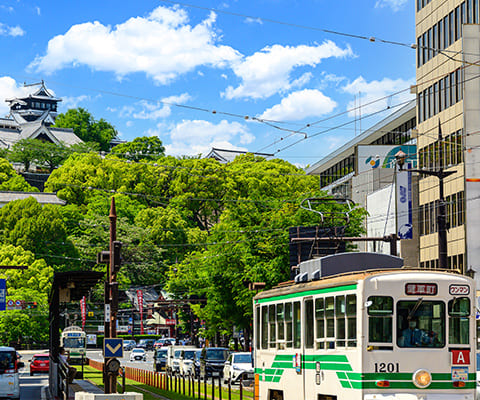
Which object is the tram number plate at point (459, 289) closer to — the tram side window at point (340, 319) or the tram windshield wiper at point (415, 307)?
the tram windshield wiper at point (415, 307)

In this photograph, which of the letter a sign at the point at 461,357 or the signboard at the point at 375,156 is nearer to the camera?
the letter a sign at the point at 461,357

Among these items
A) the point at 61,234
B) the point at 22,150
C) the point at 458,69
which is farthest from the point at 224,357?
the point at 22,150

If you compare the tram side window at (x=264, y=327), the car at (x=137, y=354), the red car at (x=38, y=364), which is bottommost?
the car at (x=137, y=354)

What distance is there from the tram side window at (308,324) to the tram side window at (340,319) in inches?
43.7

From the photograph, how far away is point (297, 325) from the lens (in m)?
17.7

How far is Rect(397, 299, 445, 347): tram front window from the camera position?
15.4 meters

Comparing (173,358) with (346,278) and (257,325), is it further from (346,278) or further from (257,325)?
(346,278)

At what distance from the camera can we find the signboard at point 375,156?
65.7 meters

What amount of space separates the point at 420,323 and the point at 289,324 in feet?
11.2

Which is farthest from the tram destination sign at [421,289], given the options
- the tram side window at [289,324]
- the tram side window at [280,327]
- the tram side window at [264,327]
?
the tram side window at [264,327]

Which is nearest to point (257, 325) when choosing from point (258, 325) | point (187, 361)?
point (258, 325)

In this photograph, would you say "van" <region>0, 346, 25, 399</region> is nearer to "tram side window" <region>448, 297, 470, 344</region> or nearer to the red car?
"tram side window" <region>448, 297, 470, 344</region>

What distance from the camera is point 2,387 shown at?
28859 mm

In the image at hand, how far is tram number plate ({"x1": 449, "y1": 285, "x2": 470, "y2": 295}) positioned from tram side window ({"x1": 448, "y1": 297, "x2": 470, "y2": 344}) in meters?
0.10
